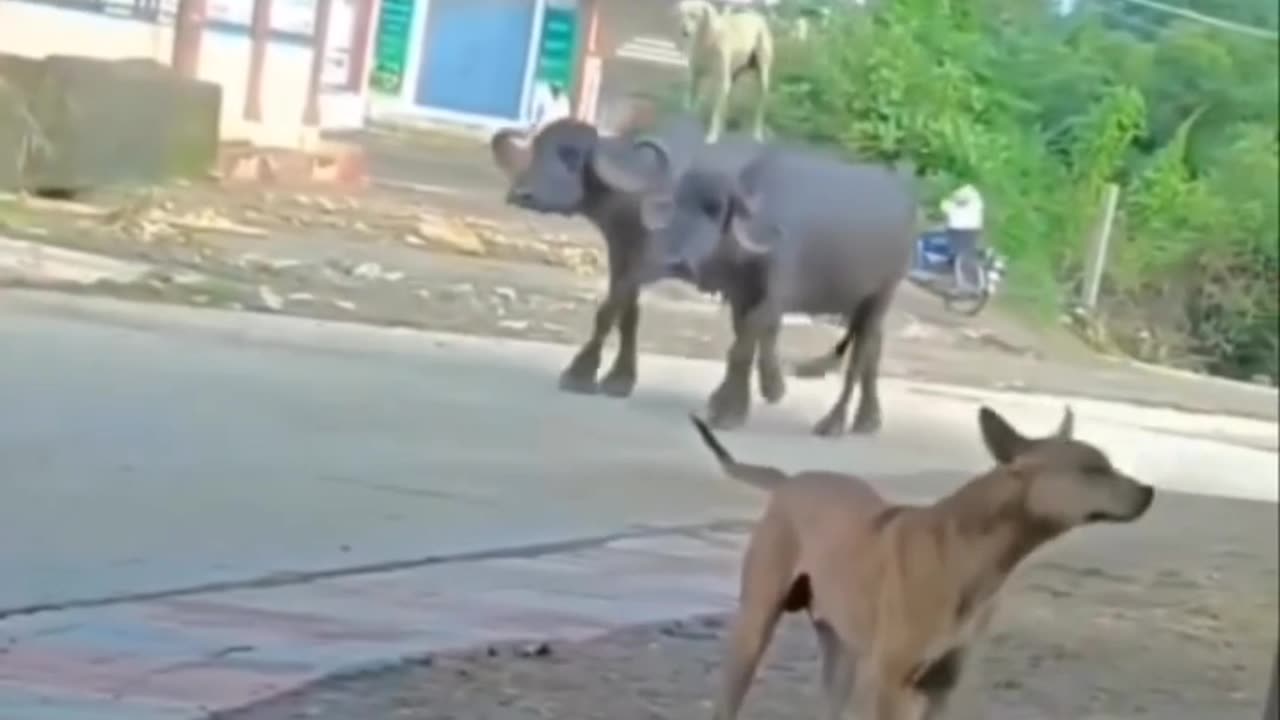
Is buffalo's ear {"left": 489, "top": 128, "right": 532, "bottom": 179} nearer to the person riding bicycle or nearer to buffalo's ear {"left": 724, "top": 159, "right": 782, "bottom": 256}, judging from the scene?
buffalo's ear {"left": 724, "top": 159, "right": 782, "bottom": 256}

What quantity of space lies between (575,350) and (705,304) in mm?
215

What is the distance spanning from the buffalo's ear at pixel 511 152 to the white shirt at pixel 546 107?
0.03 metres

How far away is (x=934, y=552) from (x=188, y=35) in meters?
1.28

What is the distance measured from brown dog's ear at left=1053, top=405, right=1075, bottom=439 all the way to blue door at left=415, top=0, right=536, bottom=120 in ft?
3.00

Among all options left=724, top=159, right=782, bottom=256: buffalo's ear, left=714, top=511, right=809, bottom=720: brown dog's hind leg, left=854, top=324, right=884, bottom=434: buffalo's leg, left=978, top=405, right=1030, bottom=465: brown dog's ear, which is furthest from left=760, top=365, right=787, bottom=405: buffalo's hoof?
left=978, top=405, right=1030, bottom=465: brown dog's ear

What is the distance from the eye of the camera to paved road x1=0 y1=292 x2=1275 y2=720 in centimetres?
407

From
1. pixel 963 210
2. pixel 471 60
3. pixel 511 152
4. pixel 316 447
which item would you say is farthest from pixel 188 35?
pixel 963 210

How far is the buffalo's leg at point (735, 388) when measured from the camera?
4906 millimetres

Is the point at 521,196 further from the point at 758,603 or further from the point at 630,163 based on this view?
the point at 758,603

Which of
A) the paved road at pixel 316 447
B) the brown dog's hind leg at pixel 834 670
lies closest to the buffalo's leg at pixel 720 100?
the paved road at pixel 316 447

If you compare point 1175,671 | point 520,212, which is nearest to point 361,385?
point 520,212

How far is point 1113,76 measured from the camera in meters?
5.44

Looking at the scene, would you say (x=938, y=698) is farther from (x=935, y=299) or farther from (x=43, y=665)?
(x=935, y=299)

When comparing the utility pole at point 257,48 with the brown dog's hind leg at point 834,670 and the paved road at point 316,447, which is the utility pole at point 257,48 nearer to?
the paved road at point 316,447
